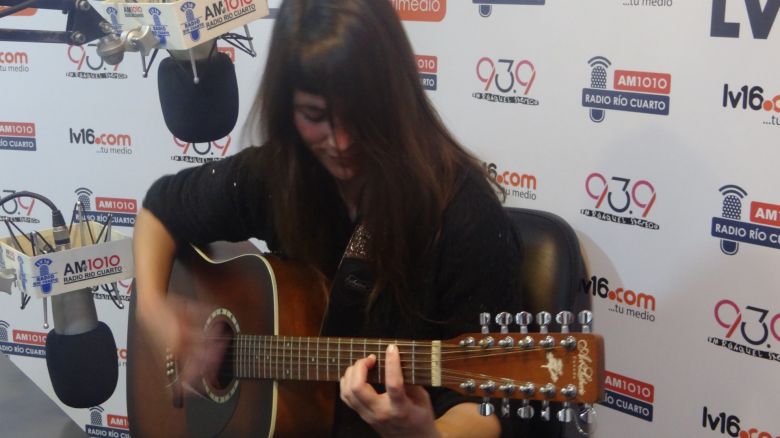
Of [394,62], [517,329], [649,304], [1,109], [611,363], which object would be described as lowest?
[611,363]

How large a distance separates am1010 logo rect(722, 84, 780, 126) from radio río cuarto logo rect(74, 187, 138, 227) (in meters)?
1.64

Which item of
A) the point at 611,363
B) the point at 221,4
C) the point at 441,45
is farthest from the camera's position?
the point at 441,45

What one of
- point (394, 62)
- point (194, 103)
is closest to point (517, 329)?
point (394, 62)

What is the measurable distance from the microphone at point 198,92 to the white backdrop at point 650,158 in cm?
30

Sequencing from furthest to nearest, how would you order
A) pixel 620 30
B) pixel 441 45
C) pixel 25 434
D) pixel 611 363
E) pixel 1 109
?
pixel 1 109
pixel 441 45
pixel 611 363
pixel 620 30
pixel 25 434

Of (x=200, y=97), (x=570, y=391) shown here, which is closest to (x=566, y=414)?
(x=570, y=391)

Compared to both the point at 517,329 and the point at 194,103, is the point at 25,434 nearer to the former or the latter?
the point at 194,103

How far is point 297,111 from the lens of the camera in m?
1.43

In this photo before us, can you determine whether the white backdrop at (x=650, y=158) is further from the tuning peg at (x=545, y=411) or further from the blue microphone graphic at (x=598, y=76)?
the tuning peg at (x=545, y=411)

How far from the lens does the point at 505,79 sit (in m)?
2.09

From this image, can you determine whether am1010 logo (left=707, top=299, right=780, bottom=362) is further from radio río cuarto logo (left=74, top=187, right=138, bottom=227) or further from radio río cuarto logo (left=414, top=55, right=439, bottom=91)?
radio río cuarto logo (left=74, top=187, right=138, bottom=227)

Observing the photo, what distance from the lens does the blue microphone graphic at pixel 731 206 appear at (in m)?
1.75

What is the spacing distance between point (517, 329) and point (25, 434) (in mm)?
711

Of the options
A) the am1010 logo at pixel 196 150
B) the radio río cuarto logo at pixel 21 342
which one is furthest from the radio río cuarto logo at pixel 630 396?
the radio río cuarto logo at pixel 21 342
